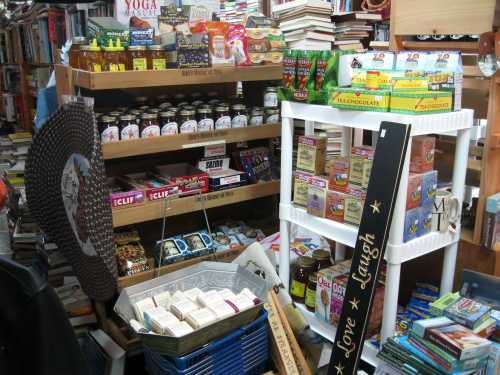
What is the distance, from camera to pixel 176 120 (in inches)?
79.0

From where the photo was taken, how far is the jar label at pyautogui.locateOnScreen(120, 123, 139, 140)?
1.86 m

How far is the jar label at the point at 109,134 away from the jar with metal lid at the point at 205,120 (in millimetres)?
364

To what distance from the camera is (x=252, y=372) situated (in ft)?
5.43

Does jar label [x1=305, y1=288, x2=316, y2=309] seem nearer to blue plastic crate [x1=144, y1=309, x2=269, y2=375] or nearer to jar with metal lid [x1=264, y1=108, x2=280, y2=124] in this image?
blue plastic crate [x1=144, y1=309, x2=269, y2=375]

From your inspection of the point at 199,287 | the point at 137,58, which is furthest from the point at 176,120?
the point at 199,287

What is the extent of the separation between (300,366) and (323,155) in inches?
28.7

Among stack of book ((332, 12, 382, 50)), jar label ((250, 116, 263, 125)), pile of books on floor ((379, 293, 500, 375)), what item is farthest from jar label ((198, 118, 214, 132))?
stack of book ((332, 12, 382, 50))

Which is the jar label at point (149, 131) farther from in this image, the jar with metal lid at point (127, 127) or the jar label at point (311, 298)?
the jar label at point (311, 298)

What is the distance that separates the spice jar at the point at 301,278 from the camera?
186 cm

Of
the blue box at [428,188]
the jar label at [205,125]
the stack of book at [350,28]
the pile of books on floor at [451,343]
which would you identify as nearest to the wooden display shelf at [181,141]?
the jar label at [205,125]

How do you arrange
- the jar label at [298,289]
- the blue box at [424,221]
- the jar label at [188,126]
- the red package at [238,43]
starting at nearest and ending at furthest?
the blue box at [424,221]
the jar label at [298,289]
the jar label at [188,126]
the red package at [238,43]

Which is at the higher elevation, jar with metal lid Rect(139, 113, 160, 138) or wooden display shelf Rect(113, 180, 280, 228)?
jar with metal lid Rect(139, 113, 160, 138)

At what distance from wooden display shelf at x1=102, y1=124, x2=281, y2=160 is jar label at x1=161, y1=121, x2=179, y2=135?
0.03 meters

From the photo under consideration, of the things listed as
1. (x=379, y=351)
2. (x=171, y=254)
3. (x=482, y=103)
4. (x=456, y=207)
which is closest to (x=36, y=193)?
(x=171, y=254)
